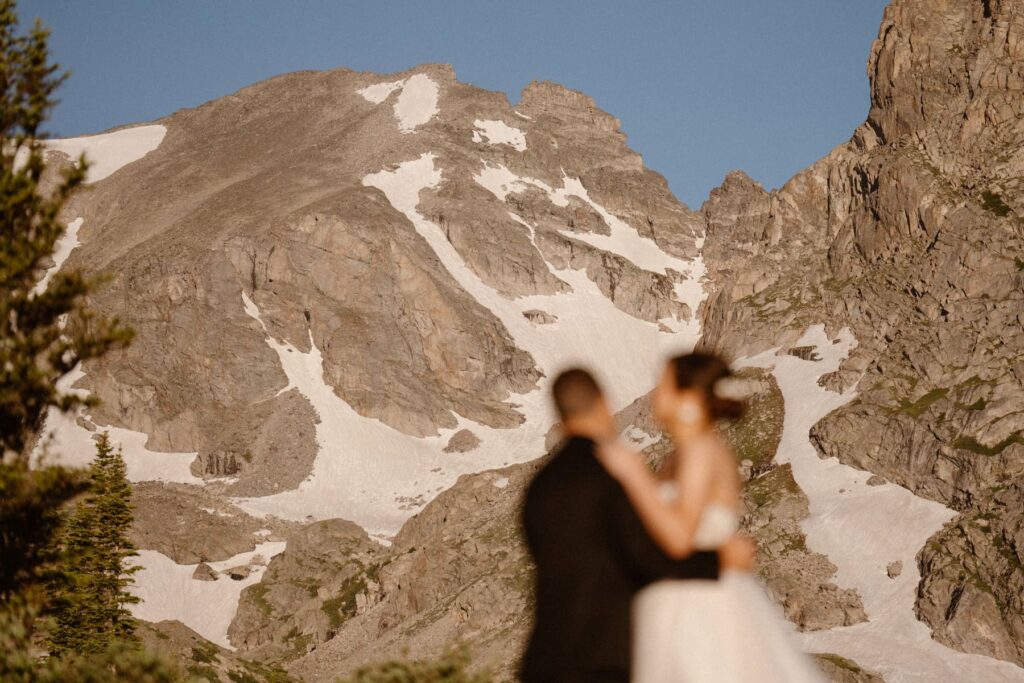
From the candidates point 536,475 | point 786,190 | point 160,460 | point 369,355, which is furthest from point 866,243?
point 536,475

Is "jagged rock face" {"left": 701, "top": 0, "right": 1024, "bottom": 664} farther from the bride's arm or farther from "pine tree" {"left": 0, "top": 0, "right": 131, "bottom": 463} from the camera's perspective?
the bride's arm

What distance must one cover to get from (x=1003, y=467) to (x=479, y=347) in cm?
9080

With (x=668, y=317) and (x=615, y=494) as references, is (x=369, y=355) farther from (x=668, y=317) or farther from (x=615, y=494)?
(x=615, y=494)

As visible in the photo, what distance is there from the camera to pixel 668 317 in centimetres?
19325

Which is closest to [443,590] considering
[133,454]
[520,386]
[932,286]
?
[133,454]

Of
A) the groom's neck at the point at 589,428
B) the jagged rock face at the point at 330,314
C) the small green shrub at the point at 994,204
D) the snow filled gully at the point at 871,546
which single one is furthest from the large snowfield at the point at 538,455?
the groom's neck at the point at 589,428

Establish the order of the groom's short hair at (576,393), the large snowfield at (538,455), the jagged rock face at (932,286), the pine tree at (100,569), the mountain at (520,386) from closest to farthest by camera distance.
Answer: the groom's short hair at (576,393), the pine tree at (100,569), the large snowfield at (538,455), the jagged rock face at (932,286), the mountain at (520,386)

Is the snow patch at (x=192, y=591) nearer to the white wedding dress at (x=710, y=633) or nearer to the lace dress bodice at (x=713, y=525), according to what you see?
the white wedding dress at (x=710, y=633)

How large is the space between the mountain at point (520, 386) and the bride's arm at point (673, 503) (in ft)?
127

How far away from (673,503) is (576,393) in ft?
3.27

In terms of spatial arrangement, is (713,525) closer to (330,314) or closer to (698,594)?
(698,594)

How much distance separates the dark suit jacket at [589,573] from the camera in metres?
6.35

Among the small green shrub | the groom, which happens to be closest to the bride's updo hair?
the groom

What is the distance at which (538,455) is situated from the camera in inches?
5610
